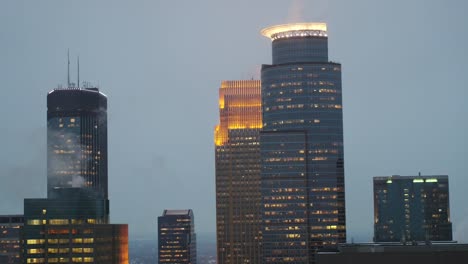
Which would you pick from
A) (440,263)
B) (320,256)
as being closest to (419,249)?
(440,263)

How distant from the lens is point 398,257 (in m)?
132

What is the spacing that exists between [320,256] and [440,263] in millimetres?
14233

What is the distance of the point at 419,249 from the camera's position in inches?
5364

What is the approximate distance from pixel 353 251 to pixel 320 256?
14.7 feet

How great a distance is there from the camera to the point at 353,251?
440ft

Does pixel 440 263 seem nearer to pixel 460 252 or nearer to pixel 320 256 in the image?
pixel 460 252

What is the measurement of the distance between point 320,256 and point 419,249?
13003mm

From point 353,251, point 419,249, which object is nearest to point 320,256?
point 353,251

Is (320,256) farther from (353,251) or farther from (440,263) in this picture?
(440,263)

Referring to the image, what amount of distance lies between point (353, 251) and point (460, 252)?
12.6 metres

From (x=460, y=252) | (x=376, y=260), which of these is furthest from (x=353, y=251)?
(x=460, y=252)

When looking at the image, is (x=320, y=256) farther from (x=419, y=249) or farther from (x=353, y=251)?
(x=419, y=249)

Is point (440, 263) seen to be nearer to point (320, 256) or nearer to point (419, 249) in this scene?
point (419, 249)

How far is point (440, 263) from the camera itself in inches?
5202
